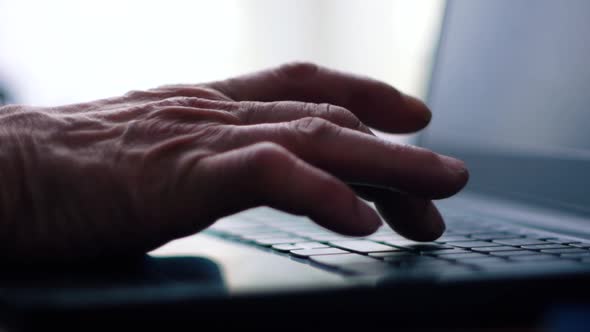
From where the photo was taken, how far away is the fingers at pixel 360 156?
503mm

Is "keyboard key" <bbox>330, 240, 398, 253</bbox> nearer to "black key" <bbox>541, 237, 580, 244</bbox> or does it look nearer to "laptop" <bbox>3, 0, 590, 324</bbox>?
"laptop" <bbox>3, 0, 590, 324</bbox>

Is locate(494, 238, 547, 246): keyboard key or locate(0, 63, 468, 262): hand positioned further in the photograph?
locate(494, 238, 547, 246): keyboard key

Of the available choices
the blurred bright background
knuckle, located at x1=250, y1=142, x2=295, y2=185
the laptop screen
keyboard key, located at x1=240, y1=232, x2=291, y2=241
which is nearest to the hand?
knuckle, located at x1=250, y1=142, x2=295, y2=185

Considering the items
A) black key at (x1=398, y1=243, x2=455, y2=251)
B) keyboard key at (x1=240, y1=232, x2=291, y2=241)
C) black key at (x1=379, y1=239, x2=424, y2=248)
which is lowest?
keyboard key at (x1=240, y1=232, x2=291, y2=241)

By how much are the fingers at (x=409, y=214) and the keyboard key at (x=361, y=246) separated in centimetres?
3

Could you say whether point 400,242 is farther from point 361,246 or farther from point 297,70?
point 297,70

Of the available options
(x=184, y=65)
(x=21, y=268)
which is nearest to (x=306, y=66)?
(x=21, y=268)

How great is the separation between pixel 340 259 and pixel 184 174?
0.45ft

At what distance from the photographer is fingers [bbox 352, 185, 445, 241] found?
56cm

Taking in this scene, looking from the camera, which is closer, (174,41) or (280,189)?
(280,189)

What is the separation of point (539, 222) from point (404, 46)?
2.89 feet

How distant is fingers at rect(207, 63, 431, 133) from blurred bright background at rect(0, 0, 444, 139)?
2.72 feet

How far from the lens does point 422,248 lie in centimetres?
54

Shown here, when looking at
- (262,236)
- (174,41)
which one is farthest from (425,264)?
(174,41)
